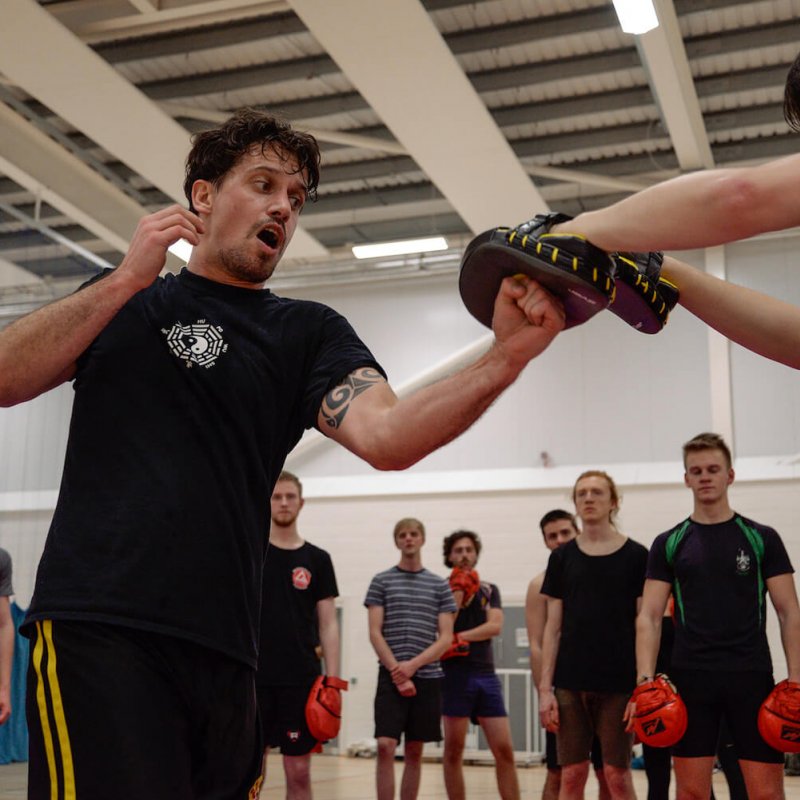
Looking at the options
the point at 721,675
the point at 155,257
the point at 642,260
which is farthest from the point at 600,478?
the point at 155,257

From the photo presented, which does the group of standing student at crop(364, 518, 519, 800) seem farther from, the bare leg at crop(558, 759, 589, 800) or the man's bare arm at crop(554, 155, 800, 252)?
the man's bare arm at crop(554, 155, 800, 252)

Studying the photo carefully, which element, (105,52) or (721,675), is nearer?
(721,675)

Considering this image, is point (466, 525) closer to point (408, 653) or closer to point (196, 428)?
point (408, 653)

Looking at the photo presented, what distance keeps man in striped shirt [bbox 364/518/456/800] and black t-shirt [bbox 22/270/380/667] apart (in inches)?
207

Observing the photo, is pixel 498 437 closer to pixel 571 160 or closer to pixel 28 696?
pixel 571 160

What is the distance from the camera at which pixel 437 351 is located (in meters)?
14.9

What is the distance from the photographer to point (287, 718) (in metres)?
6.17

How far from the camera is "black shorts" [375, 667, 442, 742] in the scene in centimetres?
736

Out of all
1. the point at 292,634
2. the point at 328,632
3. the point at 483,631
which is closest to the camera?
the point at 292,634

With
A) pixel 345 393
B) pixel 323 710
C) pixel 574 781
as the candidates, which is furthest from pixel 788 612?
pixel 345 393

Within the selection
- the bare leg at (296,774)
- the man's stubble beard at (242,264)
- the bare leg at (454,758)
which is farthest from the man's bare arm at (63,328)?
the bare leg at (454,758)

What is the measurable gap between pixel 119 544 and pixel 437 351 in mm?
12977

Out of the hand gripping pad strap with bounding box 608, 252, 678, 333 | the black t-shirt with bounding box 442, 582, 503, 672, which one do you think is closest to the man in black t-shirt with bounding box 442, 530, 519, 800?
the black t-shirt with bounding box 442, 582, 503, 672

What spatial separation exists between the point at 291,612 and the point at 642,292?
4475mm
